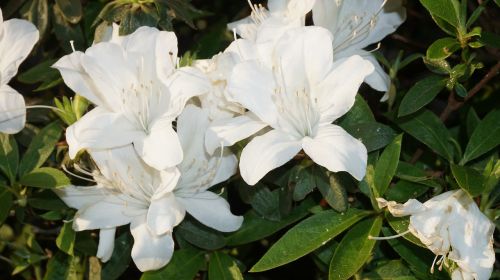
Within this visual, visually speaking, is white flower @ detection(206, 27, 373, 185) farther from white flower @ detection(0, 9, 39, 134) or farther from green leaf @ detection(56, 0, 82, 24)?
green leaf @ detection(56, 0, 82, 24)

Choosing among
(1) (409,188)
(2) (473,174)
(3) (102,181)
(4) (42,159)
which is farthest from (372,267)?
(4) (42,159)

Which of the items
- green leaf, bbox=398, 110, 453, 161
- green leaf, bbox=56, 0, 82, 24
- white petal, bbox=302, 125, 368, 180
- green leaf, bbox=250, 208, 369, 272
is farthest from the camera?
green leaf, bbox=56, 0, 82, 24

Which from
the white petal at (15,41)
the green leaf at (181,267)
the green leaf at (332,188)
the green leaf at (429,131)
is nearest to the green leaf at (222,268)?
the green leaf at (181,267)

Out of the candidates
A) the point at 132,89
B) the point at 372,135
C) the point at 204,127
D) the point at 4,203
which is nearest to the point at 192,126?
the point at 204,127

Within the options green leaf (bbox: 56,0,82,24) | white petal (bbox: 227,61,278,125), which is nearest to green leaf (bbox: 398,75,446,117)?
white petal (bbox: 227,61,278,125)

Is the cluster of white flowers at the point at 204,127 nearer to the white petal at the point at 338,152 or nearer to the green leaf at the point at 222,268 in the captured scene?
the white petal at the point at 338,152
